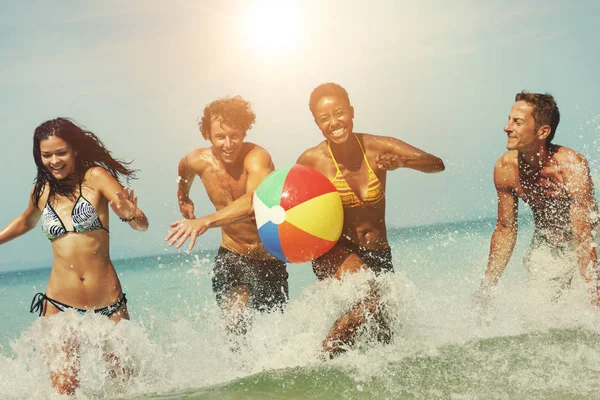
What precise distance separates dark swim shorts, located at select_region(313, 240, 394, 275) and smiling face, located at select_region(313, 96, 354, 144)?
926 mm

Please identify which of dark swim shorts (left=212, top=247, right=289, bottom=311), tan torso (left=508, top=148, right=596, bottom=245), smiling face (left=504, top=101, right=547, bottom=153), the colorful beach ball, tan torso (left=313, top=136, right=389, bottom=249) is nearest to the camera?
the colorful beach ball

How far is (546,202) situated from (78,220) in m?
4.11

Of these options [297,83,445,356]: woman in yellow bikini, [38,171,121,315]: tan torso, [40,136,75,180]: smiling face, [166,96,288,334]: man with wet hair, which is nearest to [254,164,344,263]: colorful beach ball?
[297,83,445,356]: woman in yellow bikini

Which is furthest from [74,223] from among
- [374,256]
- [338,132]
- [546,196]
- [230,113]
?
[546,196]

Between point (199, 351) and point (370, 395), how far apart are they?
2197 millimetres

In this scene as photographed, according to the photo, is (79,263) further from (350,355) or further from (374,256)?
(374,256)

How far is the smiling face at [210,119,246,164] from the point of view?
5.89 m

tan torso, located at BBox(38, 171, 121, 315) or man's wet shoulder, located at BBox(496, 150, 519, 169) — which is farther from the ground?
man's wet shoulder, located at BBox(496, 150, 519, 169)

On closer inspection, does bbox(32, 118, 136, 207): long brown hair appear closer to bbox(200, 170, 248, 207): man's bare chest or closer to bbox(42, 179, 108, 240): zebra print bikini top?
bbox(42, 179, 108, 240): zebra print bikini top

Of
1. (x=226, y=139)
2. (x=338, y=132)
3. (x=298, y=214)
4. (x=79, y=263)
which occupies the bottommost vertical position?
(x=79, y=263)

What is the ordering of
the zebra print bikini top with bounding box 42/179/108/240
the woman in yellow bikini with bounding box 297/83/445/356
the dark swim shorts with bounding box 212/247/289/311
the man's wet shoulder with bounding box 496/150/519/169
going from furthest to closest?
the dark swim shorts with bounding box 212/247/289/311 → the man's wet shoulder with bounding box 496/150/519/169 → the woman in yellow bikini with bounding box 297/83/445/356 → the zebra print bikini top with bounding box 42/179/108/240

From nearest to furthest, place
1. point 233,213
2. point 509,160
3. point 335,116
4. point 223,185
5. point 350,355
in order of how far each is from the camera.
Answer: point 350,355 < point 233,213 < point 335,116 < point 509,160 < point 223,185

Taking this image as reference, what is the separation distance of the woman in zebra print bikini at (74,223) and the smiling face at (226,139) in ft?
4.03

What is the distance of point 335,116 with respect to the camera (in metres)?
5.49
